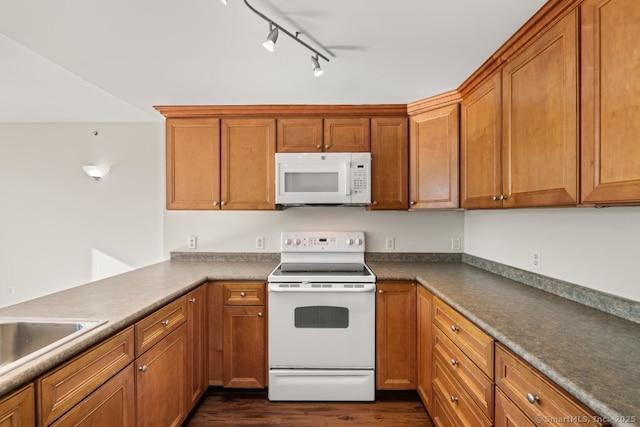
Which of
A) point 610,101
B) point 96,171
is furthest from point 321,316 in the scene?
point 96,171

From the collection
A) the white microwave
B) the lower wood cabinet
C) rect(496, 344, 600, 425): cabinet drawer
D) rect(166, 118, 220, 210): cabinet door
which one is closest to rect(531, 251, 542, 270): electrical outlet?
rect(496, 344, 600, 425): cabinet drawer

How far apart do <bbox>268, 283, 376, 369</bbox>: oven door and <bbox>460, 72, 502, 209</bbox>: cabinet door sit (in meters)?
0.92

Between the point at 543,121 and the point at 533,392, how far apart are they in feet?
3.49

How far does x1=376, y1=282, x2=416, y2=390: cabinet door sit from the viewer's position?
84.3 inches

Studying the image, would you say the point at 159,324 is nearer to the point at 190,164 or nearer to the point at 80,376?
the point at 80,376

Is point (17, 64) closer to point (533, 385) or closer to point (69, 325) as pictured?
point (69, 325)

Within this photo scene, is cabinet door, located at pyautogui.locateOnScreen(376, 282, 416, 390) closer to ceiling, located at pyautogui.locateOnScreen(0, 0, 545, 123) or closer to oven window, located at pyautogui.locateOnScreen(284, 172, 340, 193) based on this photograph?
oven window, located at pyautogui.locateOnScreen(284, 172, 340, 193)

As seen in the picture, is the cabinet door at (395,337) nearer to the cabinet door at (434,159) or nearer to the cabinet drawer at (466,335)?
the cabinet drawer at (466,335)

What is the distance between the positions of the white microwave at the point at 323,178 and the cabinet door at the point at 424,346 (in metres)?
0.83

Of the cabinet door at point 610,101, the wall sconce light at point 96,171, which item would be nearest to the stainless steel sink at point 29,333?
the cabinet door at point 610,101

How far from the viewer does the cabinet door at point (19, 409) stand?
31.7 inches

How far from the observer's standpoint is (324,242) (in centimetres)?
269

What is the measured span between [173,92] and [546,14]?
7.24 feet

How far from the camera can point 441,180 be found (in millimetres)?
2307
